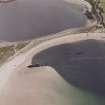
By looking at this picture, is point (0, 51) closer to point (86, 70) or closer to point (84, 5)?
point (86, 70)

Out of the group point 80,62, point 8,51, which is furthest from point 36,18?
point 80,62

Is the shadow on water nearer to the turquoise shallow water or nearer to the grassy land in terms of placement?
the grassy land

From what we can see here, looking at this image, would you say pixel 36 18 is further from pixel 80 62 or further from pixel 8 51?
pixel 80 62

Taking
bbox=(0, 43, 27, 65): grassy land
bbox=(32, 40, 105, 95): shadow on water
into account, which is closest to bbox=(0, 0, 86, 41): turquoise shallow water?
bbox=(0, 43, 27, 65): grassy land

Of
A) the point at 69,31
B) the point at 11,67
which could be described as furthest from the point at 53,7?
the point at 11,67

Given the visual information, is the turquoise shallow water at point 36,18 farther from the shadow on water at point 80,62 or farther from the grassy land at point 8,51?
the shadow on water at point 80,62

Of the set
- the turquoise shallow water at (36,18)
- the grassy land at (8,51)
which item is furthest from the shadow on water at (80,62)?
the turquoise shallow water at (36,18)
